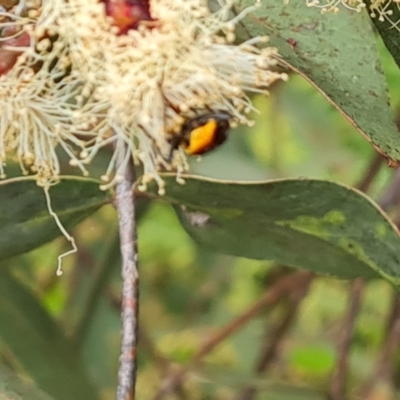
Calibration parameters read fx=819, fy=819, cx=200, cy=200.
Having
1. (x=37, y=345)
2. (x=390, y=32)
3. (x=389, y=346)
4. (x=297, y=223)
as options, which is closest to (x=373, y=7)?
(x=390, y=32)

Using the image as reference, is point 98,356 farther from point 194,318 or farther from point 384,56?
point 384,56

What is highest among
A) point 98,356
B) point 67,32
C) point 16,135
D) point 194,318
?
point 67,32

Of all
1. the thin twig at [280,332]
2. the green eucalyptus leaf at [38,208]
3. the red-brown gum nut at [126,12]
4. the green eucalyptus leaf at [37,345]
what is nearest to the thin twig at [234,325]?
the thin twig at [280,332]

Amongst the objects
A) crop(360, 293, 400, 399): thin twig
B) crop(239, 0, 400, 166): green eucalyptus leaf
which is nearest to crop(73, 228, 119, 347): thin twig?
crop(360, 293, 400, 399): thin twig

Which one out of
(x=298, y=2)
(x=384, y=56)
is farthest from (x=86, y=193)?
(x=384, y=56)

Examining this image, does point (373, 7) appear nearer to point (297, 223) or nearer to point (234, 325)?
point (297, 223)

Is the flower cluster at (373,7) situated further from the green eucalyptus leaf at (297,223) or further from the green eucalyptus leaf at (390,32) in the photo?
the green eucalyptus leaf at (297,223)
